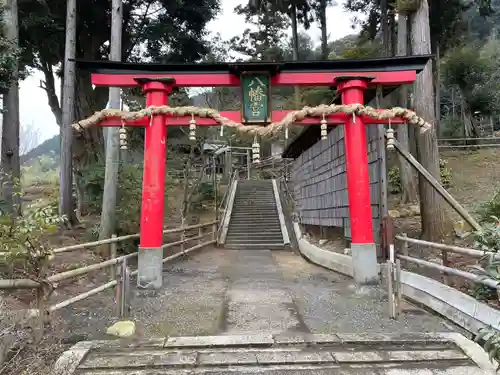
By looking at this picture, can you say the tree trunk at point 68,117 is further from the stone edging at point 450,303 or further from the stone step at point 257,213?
the stone edging at point 450,303

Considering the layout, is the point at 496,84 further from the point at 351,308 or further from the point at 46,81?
the point at 46,81

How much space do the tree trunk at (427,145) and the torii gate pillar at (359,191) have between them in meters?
1.65

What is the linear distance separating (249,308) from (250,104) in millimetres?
3779

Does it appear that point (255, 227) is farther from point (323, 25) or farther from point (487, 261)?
point (323, 25)

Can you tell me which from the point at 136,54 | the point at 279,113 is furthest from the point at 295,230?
the point at 136,54

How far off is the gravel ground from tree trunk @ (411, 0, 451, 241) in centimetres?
A: 210

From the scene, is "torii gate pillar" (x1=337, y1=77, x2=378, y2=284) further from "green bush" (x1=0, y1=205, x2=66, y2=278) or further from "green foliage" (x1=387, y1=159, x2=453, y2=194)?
"green foliage" (x1=387, y1=159, x2=453, y2=194)

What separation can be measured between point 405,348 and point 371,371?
70cm

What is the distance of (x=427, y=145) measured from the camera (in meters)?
8.27

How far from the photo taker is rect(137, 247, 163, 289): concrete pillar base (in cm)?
690

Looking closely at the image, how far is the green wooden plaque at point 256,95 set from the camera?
7324 millimetres

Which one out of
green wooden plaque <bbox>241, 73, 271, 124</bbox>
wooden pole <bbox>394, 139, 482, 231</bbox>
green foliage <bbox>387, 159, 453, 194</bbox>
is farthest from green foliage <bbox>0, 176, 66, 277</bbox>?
green foliage <bbox>387, 159, 453, 194</bbox>

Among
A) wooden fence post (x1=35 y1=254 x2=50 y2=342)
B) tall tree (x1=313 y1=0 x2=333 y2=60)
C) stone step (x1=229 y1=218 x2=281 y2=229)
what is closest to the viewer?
wooden fence post (x1=35 y1=254 x2=50 y2=342)

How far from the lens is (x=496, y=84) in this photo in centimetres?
2225
